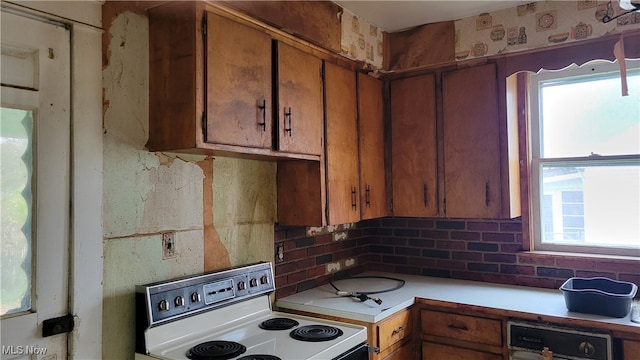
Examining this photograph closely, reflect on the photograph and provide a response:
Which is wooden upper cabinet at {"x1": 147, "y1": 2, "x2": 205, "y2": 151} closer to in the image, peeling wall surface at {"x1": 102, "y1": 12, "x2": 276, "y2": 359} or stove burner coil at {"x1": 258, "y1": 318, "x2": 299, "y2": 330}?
peeling wall surface at {"x1": 102, "y1": 12, "x2": 276, "y2": 359}

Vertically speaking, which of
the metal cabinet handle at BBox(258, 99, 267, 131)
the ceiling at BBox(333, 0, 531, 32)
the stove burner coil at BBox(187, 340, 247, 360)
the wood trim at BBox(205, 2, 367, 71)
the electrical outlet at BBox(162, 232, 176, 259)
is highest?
the ceiling at BBox(333, 0, 531, 32)

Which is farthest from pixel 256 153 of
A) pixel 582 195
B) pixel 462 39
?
pixel 582 195

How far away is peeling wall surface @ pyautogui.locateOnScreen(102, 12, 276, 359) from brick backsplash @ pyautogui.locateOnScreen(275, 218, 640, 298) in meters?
0.60

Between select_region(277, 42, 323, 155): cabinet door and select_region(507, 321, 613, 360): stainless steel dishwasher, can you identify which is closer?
select_region(507, 321, 613, 360): stainless steel dishwasher

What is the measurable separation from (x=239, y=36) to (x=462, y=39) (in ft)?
4.95

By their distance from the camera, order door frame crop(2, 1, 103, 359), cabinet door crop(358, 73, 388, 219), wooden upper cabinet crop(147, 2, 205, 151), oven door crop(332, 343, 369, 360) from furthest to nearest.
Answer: cabinet door crop(358, 73, 388, 219)
oven door crop(332, 343, 369, 360)
wooden upper cabinet crop(147, 2, 205, 151)
door frame crop(2, 1, 103, 359)

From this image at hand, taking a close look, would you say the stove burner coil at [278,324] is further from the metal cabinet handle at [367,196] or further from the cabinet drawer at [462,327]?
the metal cabinet handle at [367,196]

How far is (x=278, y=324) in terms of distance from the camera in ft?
7.14

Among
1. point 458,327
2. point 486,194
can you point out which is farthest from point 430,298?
point 486,194

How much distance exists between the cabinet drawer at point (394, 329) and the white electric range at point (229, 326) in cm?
19

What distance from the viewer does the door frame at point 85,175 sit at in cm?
164

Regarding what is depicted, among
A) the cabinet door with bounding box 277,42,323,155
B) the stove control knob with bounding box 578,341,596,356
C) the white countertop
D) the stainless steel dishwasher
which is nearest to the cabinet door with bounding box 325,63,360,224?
the cabinet door with bounding box 277,42,323,155

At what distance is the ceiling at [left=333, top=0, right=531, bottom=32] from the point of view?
2.55 meters

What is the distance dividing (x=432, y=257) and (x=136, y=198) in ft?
6.86
